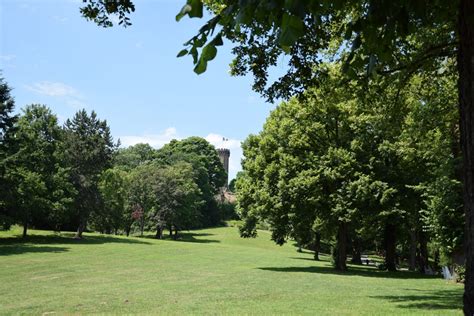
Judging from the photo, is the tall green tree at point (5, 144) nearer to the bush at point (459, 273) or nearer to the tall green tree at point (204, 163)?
the bush at point (459, 273)

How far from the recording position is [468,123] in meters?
3.87

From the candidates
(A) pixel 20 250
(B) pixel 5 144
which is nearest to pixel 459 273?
(A) pixel 20 250

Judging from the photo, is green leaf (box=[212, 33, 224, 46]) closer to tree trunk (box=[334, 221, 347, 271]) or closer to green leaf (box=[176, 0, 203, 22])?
green leaf (box=[176, 0, 203, 22])

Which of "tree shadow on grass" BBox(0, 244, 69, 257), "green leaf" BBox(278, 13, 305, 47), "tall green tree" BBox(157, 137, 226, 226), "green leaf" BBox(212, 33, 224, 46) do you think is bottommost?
"tree shadow on grass" BBox(0, 244, 69, 257)

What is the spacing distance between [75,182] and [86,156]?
3183mm

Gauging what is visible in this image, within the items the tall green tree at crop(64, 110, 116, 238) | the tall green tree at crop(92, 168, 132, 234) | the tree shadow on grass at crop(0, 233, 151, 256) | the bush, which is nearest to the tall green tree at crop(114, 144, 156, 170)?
the tall green tree at crop(92, 168, 132, 234)

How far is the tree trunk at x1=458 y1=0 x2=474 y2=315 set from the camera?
383 cm

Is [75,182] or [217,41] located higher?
[75,182]

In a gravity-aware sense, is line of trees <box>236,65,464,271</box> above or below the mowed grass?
above

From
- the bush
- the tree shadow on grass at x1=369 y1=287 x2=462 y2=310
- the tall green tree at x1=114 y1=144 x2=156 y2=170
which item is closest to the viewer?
the tree shadow on grass at x1=369 y1=287 x2=462 y2=310

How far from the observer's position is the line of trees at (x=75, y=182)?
37.9 m

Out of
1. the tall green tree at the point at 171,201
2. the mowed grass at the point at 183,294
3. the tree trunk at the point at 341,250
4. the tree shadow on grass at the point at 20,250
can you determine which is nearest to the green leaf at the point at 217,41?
the mowed grass at the point at 183,294

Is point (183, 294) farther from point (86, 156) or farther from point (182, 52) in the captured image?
point (86, 156)

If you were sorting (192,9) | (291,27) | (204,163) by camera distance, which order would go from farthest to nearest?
(204,163) → (192,9) → (291,27)
